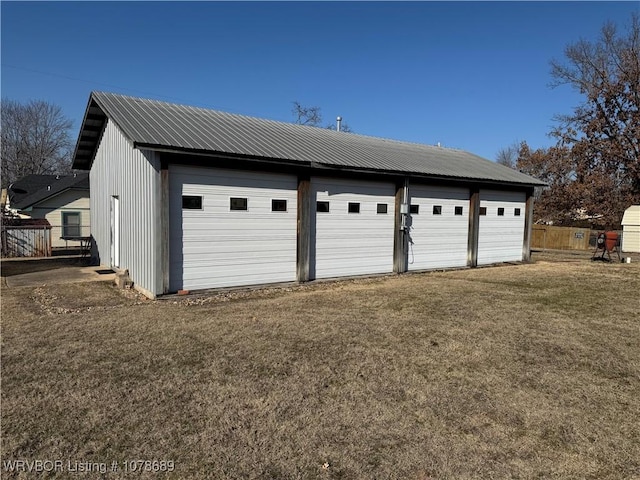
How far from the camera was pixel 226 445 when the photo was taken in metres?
3.07

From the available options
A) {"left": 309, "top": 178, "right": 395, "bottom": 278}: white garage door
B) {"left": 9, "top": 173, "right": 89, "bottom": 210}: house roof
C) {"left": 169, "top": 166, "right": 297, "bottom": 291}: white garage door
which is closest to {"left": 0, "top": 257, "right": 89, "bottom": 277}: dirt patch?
{"left": 169, "top": 166, "right": 297, "bottom": 291}: white garage door

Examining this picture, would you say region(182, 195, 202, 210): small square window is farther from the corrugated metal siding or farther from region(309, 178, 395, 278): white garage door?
region(309, 178, 395, 278): white garage door

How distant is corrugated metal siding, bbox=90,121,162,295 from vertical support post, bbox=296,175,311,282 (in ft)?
10.6

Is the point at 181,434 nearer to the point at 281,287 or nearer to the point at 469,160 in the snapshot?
the point at 281,287

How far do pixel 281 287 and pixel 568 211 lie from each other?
24661 mm

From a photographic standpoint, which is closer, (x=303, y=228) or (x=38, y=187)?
(x=303, y=228)

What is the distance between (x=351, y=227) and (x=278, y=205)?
2.29 metres

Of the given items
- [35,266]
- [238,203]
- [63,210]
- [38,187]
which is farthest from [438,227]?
[38,187]

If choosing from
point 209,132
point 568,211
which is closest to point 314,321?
point 209,132

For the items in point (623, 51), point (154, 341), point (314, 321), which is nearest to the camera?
point (154, 341)

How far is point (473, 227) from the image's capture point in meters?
14.1

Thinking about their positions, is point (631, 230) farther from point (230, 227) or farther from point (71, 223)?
point (71, 223)

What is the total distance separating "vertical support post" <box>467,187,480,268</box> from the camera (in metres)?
14.0

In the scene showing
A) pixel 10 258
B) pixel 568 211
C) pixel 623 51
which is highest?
pixel 623 51
